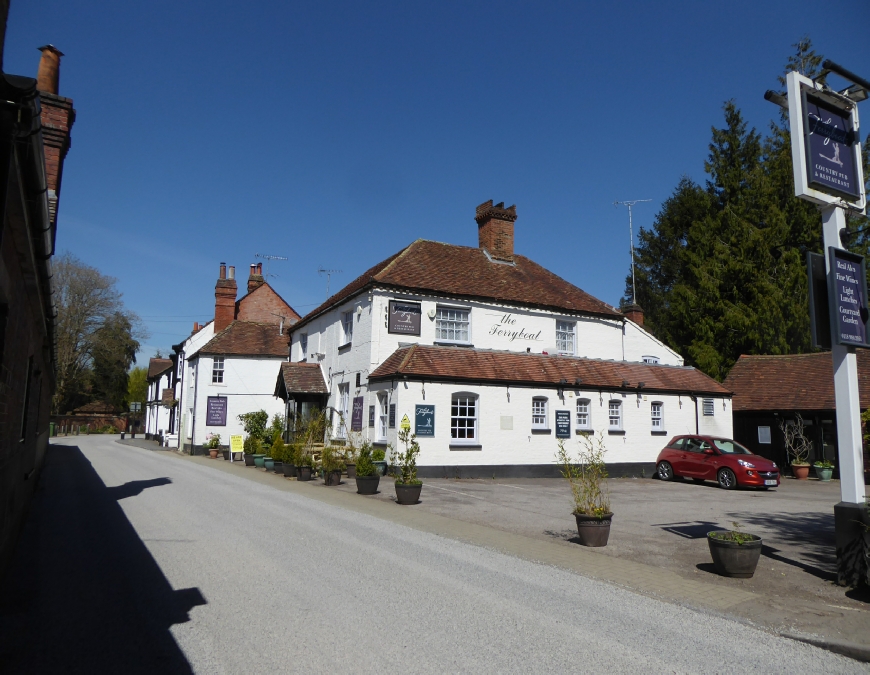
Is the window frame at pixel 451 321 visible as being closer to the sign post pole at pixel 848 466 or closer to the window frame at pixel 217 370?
the window frame at pixel 217 370

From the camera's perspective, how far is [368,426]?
22.8 m

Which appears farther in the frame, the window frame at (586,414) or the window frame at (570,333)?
the window frame at (570,333)

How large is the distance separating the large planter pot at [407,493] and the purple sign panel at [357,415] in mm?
9163

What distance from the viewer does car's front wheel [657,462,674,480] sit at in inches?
906

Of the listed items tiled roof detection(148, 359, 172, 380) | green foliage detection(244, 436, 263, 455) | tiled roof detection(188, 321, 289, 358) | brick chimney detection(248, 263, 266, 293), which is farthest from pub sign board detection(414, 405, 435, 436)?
tiled roof detection(148, 359, 172, 380)

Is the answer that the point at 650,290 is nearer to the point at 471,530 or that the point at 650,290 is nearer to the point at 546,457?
the point at 546,457

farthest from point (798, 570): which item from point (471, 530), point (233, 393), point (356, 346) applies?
point (233, 393)

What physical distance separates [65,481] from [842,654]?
782 inches

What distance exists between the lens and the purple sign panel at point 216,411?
35688 millimetres

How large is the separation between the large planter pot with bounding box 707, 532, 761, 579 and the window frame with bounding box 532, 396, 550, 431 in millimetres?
14938

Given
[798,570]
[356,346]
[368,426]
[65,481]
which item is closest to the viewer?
[798,570]

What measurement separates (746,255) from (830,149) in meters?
31.4

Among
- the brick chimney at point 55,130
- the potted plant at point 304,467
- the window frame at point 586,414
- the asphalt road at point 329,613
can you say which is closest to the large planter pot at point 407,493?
the asphalt road at point 329,613

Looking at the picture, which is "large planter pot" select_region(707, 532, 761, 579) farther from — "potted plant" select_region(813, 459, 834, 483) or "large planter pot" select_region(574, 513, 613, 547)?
"potted plant" select_region(813, 459, 834, 483)
